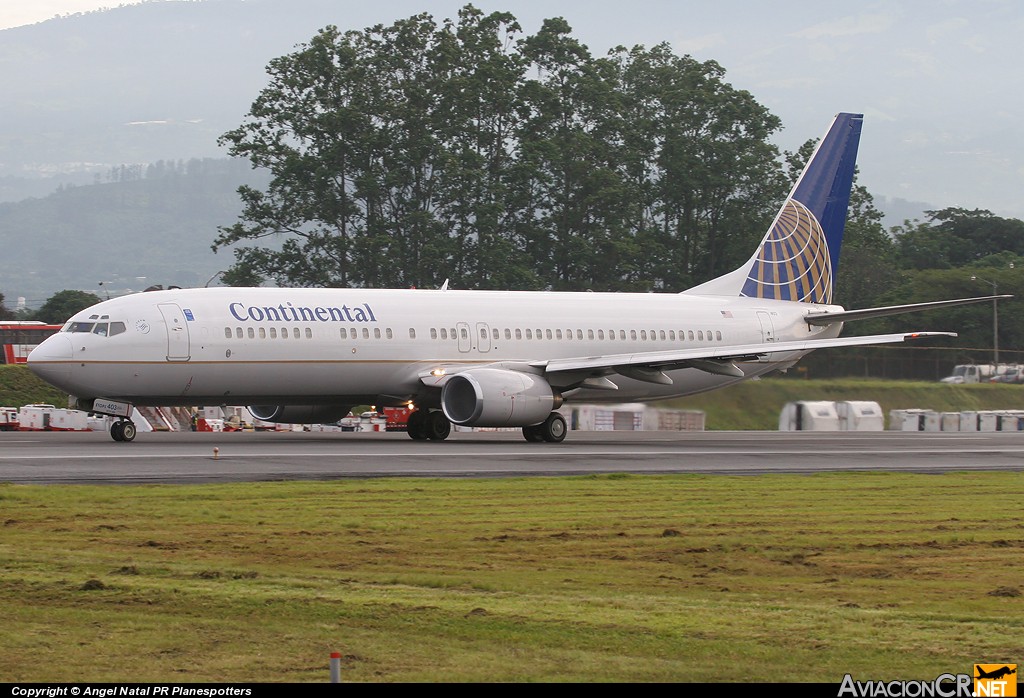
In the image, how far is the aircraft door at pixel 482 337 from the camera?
1481 inches

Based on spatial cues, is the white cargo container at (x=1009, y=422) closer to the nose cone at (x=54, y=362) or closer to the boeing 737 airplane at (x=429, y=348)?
the boeing 737 airplane at (x=429, y=348)

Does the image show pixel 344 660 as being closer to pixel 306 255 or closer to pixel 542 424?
pixel 542 424

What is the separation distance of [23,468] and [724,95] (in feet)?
276

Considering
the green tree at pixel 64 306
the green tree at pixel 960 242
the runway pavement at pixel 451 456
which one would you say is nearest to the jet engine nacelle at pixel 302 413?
the runway pavement at pixel 451 456

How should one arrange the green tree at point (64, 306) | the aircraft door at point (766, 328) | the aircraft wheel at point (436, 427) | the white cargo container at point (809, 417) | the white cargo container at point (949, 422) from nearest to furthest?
the aircraft wheel at point (436, 427)
the aircraft door at point (766, 328)
the white cargo container at point (809, 417)
the white cargo container at point (949, 422)
the green tree at point (64, 306)

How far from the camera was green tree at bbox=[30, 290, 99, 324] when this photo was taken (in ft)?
313

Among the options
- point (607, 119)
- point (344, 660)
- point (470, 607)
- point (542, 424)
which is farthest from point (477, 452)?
point (607, 119)

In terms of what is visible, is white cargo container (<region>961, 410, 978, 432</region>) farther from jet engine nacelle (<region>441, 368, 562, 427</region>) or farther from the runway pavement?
jet engine nacelle (<region>441, 368, 562, 427</region>)

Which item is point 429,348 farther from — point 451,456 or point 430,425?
point 451,456

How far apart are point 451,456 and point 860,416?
25.0m

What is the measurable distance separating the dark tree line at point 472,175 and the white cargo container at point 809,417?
109ft

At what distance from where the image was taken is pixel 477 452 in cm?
3195

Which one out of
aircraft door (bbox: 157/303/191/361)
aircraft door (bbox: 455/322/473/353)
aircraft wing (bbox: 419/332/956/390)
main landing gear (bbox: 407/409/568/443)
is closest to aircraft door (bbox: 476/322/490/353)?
aircraft door (bbox: 455/322/473/353)

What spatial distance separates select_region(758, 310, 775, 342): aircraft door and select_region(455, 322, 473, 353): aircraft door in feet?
34.1
